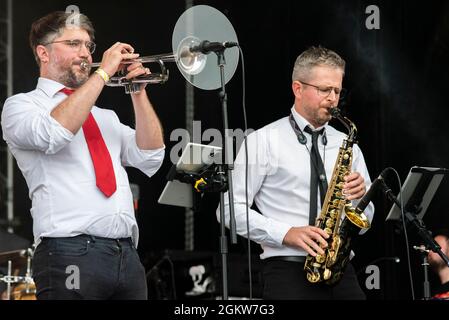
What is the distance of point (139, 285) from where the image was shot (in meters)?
3.46

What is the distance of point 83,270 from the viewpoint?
3266mm

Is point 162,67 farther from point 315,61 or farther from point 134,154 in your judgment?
point 315,61

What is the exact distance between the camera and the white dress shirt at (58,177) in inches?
131

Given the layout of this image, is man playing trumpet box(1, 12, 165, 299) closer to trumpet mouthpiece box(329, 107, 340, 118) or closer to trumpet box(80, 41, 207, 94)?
trumpet box(80, 41, 207, 94)

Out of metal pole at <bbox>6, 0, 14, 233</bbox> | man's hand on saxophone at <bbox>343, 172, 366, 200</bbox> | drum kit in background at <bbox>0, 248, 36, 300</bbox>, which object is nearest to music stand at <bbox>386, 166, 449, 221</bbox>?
man's hand on saxophone at <bbox>343, 172, 366, 200</bbox>

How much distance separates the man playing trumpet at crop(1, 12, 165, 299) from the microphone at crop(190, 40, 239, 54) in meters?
0.27

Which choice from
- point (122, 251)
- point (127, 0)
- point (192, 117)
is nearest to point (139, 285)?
point (122, 251)

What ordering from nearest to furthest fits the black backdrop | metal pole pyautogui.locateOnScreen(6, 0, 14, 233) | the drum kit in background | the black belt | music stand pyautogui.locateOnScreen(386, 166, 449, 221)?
the black belt < music stand pyautogui.locateOnScreen(386, 166, 449, 221) < the drum kit in background < the black backdrop < metal pole pyautogui.locateOnScreen(6, 0, 14, 233)

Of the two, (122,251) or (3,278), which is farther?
(3,278)

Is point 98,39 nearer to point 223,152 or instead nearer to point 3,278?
point 3,278

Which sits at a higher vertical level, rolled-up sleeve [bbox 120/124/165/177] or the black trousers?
rolled-up sleeve [bbox 120/124/165/177]

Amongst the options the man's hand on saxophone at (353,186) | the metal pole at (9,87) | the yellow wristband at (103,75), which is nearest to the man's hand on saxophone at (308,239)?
the man's hand on saxophone at (353,186)

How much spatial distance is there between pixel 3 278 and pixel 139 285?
7.09 feet

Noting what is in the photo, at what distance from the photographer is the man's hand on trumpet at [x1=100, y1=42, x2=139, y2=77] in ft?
11.5
